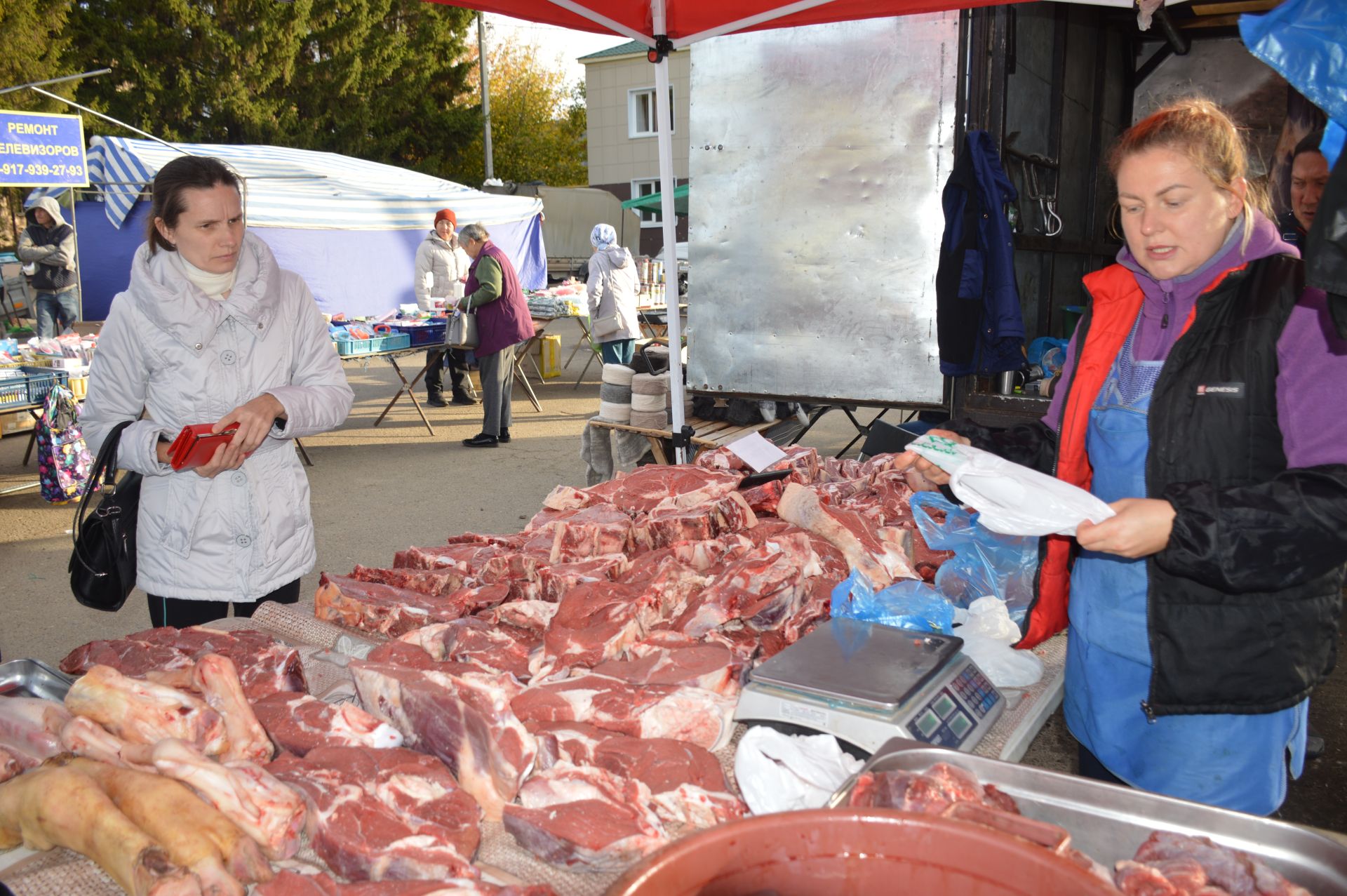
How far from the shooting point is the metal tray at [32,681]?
7.03 feet

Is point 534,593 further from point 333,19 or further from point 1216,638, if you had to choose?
point 333,19

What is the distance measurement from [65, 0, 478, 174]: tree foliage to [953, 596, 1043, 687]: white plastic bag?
1125 inches

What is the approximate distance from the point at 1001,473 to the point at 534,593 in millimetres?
1494

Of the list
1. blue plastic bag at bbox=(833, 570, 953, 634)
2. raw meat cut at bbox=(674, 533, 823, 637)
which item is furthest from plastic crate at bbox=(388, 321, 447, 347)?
blue plastic bag at bbox=(833, 570, 953, 634)

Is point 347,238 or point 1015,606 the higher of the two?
point 347,238

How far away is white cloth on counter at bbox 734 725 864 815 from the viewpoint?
1.68 m

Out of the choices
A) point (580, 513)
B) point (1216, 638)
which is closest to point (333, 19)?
point (580, 513)

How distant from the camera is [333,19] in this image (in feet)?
94.5

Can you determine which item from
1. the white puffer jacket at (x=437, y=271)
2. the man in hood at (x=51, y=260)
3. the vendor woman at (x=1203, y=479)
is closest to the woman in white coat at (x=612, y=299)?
the white puffer jacket at (x=437, y=271)

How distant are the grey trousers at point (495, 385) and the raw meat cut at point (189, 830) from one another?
7.93m

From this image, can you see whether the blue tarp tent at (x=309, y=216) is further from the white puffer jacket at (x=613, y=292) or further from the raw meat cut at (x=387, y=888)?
the raw meat cut at (x=387, y=888)

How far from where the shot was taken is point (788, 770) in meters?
1.71

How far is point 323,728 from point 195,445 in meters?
1.17

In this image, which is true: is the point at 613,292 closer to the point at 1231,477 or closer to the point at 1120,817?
the point at 1231,477
